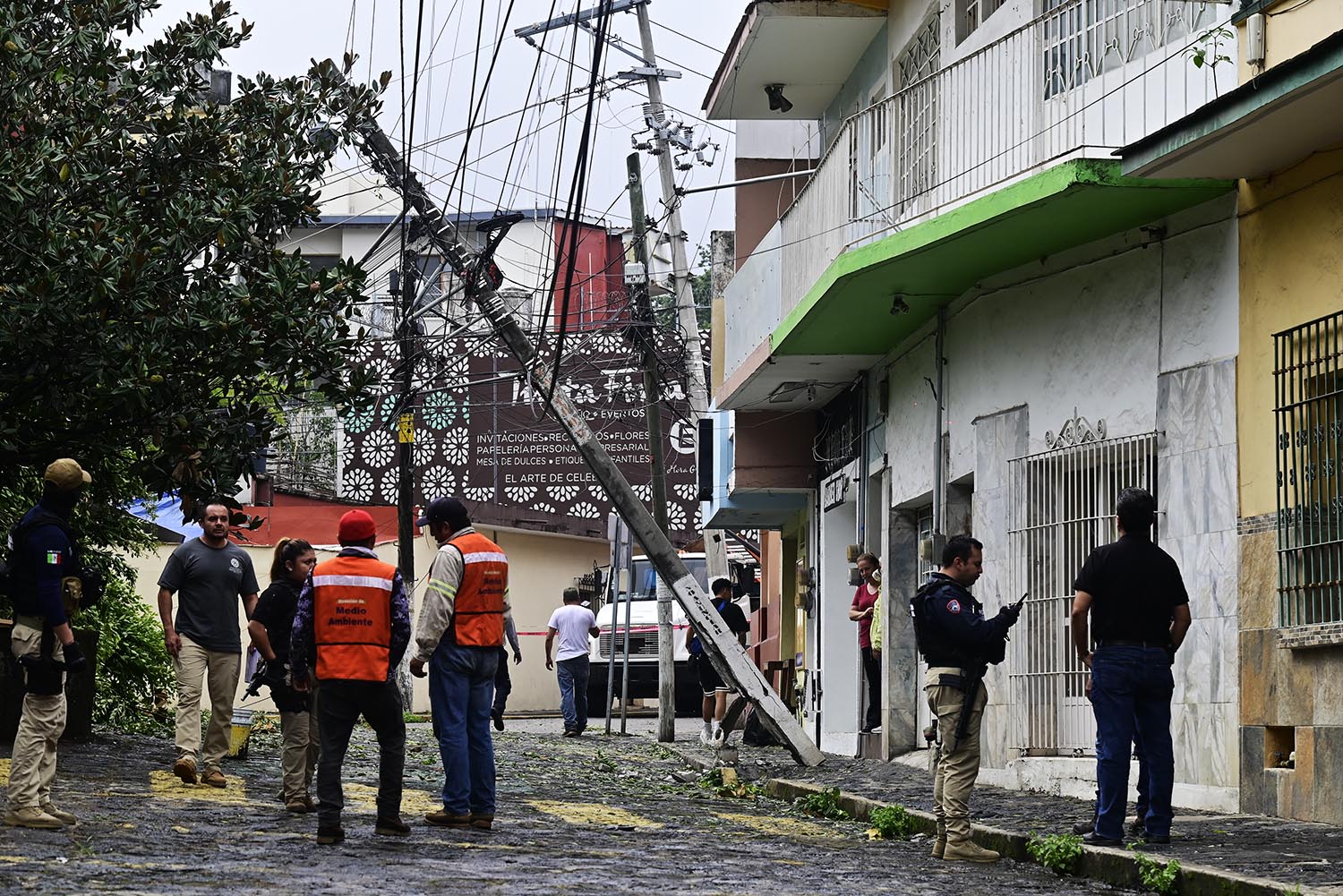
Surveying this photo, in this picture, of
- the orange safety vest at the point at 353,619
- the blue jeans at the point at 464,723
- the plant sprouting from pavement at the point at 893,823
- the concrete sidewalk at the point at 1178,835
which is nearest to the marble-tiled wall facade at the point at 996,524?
the concrete sidewalk at the point at 1178,835

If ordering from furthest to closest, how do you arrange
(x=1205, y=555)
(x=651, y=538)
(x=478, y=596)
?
(x=651, y=538) < (x=1205, y=555) < (x=478, y=596)

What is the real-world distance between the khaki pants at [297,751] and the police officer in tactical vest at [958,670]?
145 inches

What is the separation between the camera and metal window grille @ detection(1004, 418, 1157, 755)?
12656 millimetres

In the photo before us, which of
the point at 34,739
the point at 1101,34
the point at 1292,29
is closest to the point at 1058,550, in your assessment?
the point at 1101,34

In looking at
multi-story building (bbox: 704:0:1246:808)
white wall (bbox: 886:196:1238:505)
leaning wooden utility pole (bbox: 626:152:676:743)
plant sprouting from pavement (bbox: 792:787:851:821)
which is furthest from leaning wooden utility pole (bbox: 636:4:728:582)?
plant sprouting from pavement (bbox: 792:787:851:821)

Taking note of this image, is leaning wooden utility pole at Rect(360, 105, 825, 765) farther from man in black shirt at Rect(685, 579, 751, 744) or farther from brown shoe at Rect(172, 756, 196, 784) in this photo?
brown shoe at Rect(172, 756, 196, 784)

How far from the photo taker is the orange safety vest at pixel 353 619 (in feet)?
30.2

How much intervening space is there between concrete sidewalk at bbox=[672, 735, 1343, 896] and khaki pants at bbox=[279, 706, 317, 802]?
3.56 metres

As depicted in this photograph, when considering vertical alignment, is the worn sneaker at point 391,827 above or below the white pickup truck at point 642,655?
below

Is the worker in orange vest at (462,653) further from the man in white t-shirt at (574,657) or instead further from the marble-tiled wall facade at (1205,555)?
the man in white t-shirt at (574,657)

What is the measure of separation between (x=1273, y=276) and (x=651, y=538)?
722 cm

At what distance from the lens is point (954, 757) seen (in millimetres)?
9195

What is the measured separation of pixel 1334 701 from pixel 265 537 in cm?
2878

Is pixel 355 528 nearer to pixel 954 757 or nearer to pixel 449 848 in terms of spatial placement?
pixel 449 848
